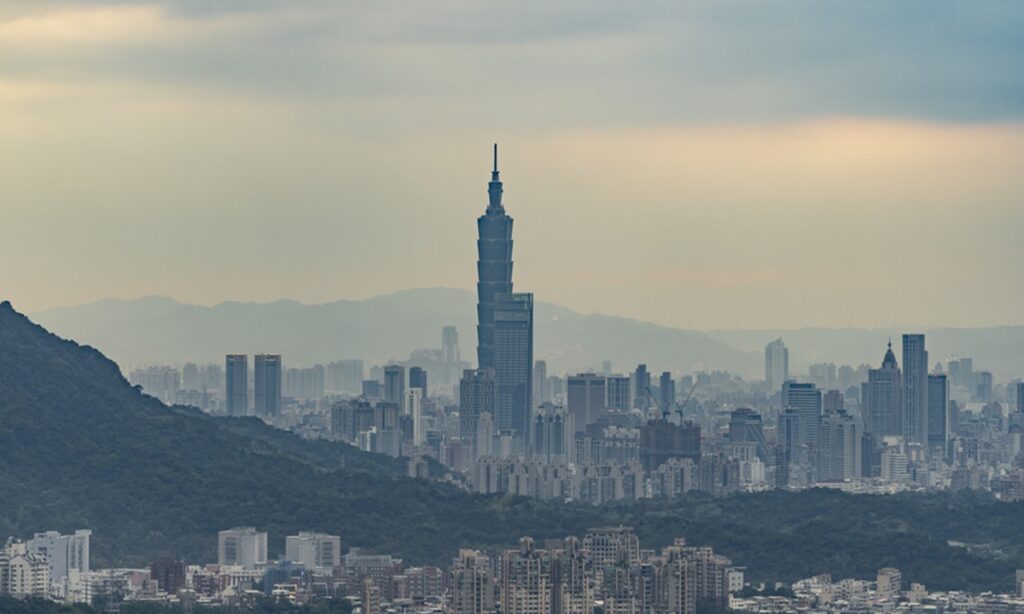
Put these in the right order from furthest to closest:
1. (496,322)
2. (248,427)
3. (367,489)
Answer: (496,322) → (248,427) → (367,489)

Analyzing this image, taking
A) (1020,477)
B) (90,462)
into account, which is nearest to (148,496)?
(90,462)

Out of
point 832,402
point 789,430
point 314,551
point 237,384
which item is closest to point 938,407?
point 832,402

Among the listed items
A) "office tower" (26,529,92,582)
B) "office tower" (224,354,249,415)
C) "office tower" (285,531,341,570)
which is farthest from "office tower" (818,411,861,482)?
"office tower" (26,529,92,582)

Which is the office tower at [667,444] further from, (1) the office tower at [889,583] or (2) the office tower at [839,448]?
(1) the office tower at [889,583]

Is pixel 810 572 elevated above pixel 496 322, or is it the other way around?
pixel 496 322

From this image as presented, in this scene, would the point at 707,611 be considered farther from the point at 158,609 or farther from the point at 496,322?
the point at 496,322

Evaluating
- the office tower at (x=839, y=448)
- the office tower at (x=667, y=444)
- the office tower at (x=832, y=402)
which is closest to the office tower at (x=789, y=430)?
the office tower at (x=839, y=448)

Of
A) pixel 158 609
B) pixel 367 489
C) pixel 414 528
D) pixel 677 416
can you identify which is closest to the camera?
pixel 158 609

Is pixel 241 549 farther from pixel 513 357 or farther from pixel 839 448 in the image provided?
pixel 513 357
